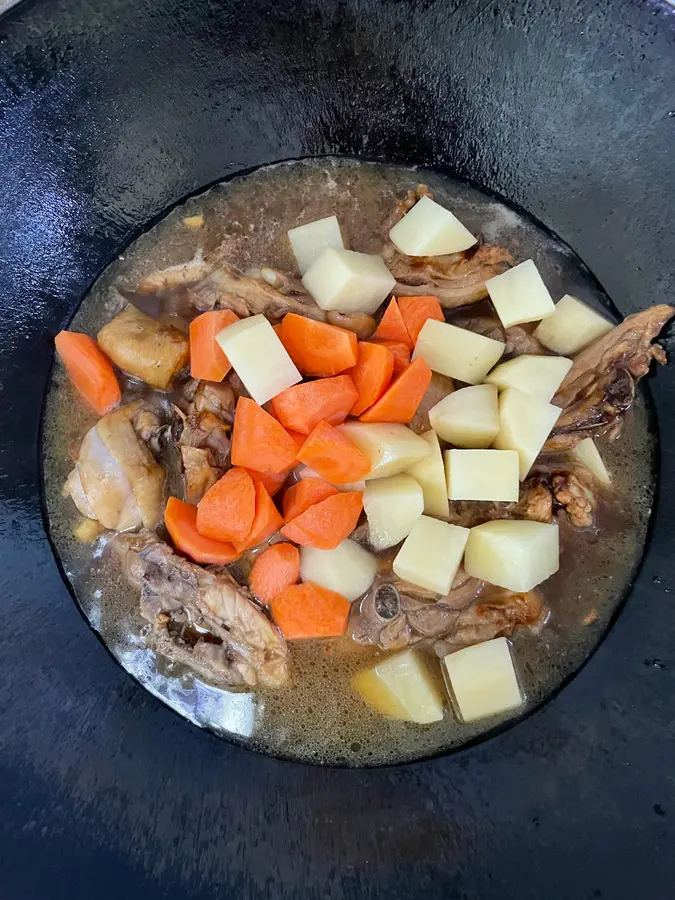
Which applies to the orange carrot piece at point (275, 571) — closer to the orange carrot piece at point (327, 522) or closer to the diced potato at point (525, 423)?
the orange carrot piece at point (327, 522)

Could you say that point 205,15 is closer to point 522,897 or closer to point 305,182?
point 305,182

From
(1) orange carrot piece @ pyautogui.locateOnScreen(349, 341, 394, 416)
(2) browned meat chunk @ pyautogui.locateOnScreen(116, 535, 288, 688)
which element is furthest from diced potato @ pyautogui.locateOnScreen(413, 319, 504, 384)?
(2) browned meat chunk @ pyautogui.locateOnScreen(116, 535, 288, 688)

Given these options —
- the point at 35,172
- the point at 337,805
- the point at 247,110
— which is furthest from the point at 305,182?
the point at 337,805

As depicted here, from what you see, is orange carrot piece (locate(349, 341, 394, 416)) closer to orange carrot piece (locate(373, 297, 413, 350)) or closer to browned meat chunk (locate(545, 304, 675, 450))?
orange carrot piece (locate(373, 297, 413, 350))

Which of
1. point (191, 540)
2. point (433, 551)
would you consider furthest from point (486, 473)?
point (191, 540)

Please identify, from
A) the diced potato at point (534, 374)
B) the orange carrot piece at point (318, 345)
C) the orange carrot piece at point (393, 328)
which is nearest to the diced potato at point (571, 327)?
the diced potato at point (534, 374)

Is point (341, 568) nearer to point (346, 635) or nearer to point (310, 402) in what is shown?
point (346, 635)
